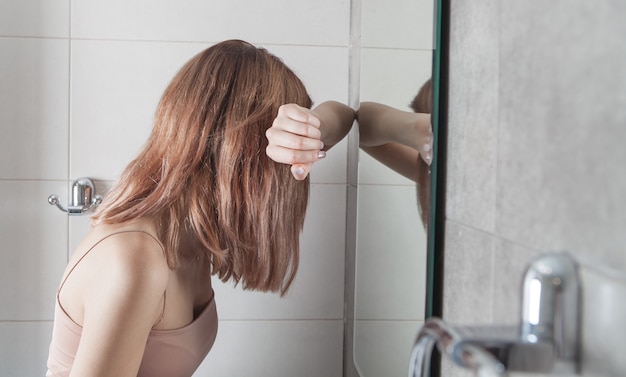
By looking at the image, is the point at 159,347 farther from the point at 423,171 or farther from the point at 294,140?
the point at 423,171

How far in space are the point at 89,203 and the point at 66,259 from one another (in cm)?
15

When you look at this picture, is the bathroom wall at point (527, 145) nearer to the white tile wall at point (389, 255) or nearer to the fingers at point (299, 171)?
the white tile wall at point (389, 255)

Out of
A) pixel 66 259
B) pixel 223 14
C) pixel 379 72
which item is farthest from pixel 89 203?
pixel 379 72

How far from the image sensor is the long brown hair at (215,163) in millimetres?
908

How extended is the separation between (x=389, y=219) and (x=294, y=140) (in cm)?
20

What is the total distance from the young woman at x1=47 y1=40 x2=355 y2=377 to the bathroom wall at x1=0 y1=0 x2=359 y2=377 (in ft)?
1.39

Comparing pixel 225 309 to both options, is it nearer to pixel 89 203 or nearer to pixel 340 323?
pixel 340 323

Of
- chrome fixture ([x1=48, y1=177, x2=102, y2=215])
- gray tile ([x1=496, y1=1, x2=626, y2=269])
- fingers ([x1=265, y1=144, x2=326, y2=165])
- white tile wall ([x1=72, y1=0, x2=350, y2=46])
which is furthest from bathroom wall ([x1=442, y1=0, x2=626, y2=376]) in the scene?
chrome fixture ([x1=48, y1=177, x2=102, y2=215])

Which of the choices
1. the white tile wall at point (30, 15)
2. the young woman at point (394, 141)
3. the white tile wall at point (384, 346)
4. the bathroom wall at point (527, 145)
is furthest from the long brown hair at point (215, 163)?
the white tile wall at point (30, 15)

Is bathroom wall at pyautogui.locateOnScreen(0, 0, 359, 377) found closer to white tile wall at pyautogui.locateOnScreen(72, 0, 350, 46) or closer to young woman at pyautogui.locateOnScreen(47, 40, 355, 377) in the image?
white tile wall at pyautogui.locateOnScreen(72, 0, 350, 46)

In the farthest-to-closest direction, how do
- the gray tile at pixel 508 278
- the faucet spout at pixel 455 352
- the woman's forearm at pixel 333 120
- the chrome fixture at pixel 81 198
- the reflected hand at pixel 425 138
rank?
1. the chrome fixture at pixel 81 198
2. the woman's forearm at pixel 333 120
3. the reflected hand at pixel 425 138
4. the gray tile at pixel 508 278
5. the faucet spout at pixel 455 352

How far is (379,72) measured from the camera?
3.26 feet

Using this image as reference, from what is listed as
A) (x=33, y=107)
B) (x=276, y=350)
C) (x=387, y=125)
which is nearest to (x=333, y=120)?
(x=387, y=125)

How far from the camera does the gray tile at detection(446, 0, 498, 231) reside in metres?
0.52
